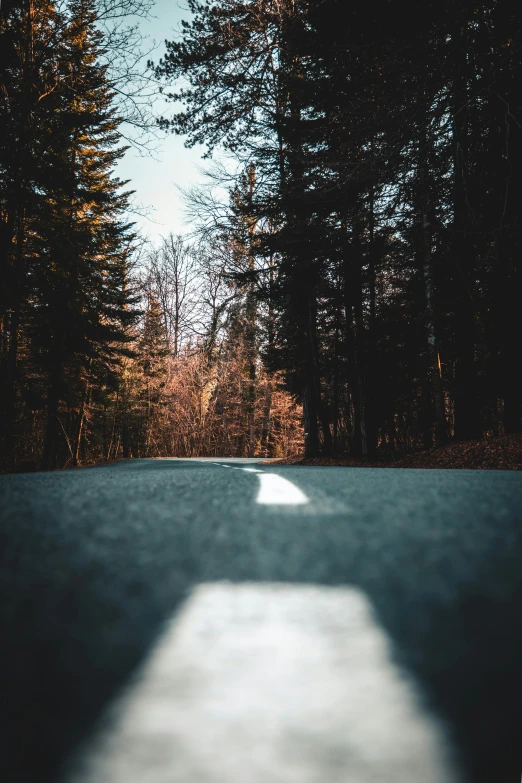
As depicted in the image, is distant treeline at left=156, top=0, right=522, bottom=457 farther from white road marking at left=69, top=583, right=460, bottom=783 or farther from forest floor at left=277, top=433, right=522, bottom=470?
white road marking at left=69, top=583, right=460, bottom=783

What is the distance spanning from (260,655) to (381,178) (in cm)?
786

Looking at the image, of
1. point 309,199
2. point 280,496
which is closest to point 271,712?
point 280,496

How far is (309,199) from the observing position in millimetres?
8891

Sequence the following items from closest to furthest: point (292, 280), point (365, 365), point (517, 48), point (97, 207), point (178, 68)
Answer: point (517, 48), point (178, 68), point (292, 280), point (365, 365), point (97, 207)

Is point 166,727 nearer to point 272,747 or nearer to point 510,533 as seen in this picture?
point 272,747

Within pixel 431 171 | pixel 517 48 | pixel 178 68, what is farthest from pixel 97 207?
pixel 517 48

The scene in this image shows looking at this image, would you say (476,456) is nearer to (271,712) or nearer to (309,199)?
(309,199)

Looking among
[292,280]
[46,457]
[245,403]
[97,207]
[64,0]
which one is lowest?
[46,457]

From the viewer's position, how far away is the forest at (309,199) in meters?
6.34

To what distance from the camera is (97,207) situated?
2008 centimetres

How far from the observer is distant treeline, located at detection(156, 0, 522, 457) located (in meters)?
6.05

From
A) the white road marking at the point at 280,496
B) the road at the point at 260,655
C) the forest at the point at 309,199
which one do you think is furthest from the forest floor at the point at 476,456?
the road at the point at 260,655

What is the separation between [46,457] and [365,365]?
41.9 ft

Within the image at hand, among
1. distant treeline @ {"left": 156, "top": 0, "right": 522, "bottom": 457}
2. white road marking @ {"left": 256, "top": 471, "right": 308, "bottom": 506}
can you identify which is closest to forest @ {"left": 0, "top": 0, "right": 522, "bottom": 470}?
distant treeline @ {"left": 156, "top": 0, "right": 522, "bottom": 457}
